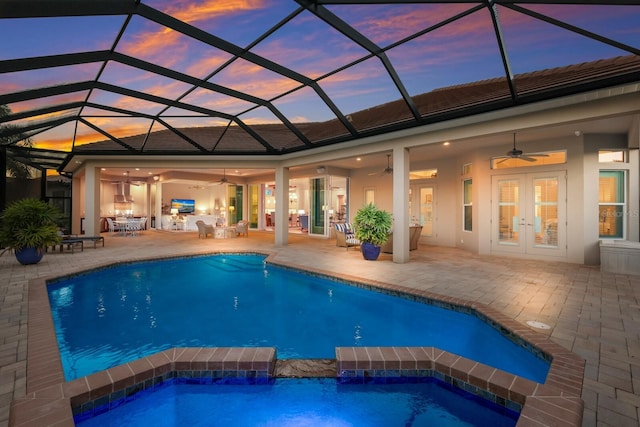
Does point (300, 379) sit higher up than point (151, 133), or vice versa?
point (151, 133)

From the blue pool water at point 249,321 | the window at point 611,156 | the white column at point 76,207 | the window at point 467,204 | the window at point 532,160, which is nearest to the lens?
the blue pool water at point 249,321

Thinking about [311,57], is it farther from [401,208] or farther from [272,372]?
[272,372]

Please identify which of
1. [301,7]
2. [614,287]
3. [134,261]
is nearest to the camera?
[301,7]

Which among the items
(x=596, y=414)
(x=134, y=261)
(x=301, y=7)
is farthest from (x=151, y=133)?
(x=596, y=414)

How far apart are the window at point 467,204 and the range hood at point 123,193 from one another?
18.5 metres

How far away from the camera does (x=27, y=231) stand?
24.2ft

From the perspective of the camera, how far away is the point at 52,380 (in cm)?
248

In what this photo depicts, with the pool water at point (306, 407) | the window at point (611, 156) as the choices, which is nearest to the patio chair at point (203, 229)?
the pool water at point (306, 407)

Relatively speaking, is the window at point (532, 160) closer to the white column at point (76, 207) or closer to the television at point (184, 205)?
the television at point (184, 205)

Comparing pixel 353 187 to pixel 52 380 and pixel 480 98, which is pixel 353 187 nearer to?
pixel 480 98

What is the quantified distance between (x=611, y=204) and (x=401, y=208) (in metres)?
5.31

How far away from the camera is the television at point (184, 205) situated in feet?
69.2

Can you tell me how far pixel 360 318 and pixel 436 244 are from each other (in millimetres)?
8189

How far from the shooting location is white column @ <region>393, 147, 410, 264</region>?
25.6 ft
